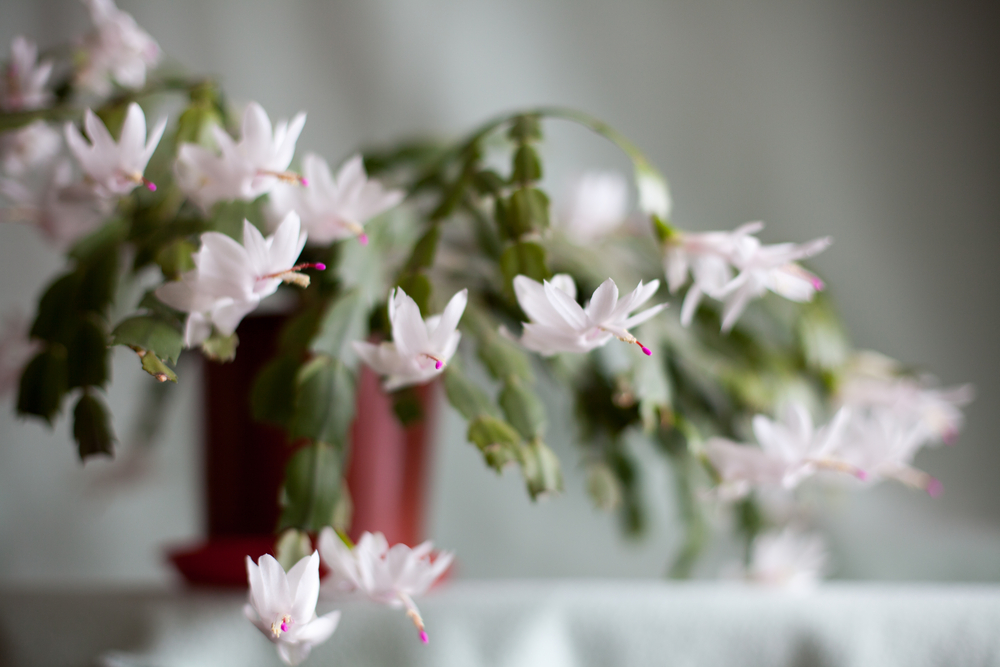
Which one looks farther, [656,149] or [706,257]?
[656,149]

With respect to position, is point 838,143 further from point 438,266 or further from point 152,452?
point 152,452

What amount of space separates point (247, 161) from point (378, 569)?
27 centimetres

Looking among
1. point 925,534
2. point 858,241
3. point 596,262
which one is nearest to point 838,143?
point 858,241

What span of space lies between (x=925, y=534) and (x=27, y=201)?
114 cm

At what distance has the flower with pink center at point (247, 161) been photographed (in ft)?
1.55

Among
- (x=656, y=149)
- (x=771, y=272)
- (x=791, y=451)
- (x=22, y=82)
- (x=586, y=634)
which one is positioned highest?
(x=656, y=149)

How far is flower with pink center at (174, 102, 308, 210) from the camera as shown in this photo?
0.47m

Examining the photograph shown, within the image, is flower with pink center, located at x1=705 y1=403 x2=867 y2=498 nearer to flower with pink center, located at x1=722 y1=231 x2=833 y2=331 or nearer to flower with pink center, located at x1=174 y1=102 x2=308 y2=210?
flower with pink center, located at x1=722 y1=231 x2=833 y2=331

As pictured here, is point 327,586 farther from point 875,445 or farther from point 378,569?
point 875,445

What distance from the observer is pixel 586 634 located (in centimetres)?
54

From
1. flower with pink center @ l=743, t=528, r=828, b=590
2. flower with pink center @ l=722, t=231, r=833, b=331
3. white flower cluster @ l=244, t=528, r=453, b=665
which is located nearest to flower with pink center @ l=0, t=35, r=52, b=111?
white flower cluster @ l=244, t=528, r=453, b=665

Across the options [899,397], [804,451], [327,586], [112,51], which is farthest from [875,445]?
[112,51]

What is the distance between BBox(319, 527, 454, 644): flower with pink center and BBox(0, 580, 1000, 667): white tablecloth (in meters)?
0.09

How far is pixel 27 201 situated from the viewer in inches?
24.8
